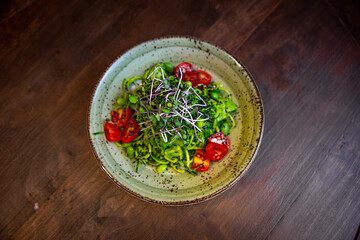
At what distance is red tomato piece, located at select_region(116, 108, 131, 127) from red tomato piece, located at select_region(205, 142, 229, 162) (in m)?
0.68

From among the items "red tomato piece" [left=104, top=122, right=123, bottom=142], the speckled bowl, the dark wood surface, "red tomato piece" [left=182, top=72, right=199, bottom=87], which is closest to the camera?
the speckled bowl

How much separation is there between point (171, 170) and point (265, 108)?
1.06m

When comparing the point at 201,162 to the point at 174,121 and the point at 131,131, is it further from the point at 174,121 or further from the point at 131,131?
the point at 131,131

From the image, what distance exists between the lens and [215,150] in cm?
199

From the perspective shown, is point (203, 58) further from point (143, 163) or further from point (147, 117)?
point (143, 163)

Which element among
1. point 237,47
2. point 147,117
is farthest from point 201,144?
point 237,47

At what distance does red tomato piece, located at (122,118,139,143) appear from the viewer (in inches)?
80.1

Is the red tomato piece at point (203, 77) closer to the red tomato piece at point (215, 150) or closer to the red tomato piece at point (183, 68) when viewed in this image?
the red tomato piece at point (183, 68)

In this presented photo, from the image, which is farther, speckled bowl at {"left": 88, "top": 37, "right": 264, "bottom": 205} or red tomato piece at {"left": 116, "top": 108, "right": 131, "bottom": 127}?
red tomato piece at {"left": 116, "top": 108, "right": 131, "bottom": 127}

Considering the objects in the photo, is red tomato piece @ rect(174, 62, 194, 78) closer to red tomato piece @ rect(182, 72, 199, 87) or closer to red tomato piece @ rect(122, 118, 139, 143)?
red tomato piece @ rect(182, 72, 199, 87)

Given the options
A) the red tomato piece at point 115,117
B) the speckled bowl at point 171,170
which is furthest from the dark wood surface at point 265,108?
the red tomato piece at point 115,117

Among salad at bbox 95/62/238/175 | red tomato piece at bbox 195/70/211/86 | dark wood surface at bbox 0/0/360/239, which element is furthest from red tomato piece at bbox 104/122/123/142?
red tomato piece at bbox 195/70/211/86

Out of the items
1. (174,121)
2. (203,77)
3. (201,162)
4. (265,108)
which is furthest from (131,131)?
(265,108)

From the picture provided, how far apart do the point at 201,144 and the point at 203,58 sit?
709mm
